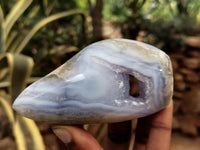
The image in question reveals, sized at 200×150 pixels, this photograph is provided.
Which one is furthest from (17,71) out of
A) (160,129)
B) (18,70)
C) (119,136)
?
(160,129)

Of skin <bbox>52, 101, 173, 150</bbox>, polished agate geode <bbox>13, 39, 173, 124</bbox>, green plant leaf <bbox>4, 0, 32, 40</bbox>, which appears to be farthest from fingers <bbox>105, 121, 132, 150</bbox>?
green plant leaf <bbox>4, 0, 32, 40</bbox>

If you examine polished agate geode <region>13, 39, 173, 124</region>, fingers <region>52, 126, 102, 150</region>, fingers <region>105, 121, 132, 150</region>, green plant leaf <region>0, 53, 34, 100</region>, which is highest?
polished agate geode <region>13, 39, 173, 124</region>

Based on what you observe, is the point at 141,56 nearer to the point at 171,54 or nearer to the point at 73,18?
the point at 171,54

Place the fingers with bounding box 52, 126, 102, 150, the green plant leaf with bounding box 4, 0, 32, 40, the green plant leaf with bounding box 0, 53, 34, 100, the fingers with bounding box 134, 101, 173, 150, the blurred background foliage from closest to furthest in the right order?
the fingers with bounding box 52, 126, 102, 150 < the fingers with bounding box 134, 101, 173, 150 < the green plant leaf with bounding box 0, 53, 34, 100 < the blurred background foliage < the green plant leaf with bounding box 4, 0, 32, 40

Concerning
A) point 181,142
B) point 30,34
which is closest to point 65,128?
point 30,34

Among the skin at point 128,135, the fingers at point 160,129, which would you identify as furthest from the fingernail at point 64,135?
the fingers at point 160,129

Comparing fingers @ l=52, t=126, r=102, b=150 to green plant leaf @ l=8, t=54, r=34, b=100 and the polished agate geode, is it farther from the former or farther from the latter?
green plant leaf @ l=8, t=54, r=34, b=100

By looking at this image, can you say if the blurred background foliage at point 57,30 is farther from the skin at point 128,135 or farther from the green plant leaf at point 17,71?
the skin at point 128,135

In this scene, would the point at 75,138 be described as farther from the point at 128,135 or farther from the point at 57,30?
the point at 57,30
